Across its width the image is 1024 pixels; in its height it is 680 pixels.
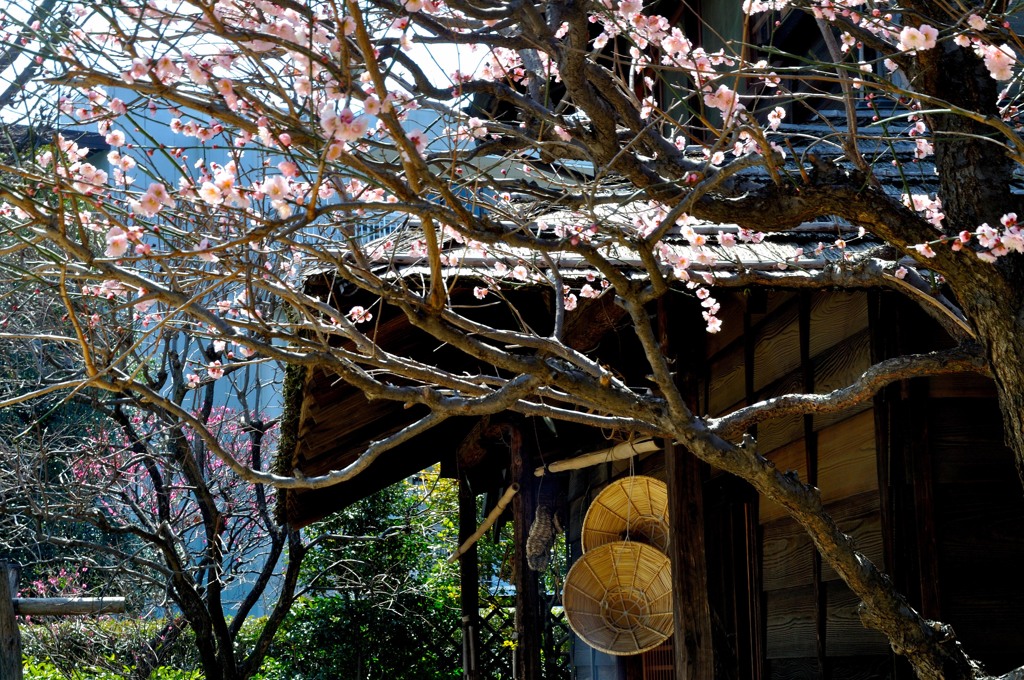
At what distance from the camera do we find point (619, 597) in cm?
573

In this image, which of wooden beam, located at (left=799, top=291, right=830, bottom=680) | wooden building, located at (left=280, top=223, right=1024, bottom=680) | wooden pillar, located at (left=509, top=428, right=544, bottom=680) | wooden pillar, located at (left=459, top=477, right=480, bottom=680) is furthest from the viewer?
wooden pillar, located at (left=459, top=477, right=480, bottom=680)

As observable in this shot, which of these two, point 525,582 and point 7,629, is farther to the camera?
point 525,582

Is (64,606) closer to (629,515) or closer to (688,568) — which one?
(629,515)

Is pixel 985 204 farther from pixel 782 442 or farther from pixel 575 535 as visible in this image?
pixel 575 535

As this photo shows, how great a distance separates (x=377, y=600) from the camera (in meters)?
10.7

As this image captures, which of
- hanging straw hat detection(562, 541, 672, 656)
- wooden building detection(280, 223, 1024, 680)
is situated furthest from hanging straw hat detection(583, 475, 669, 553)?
wooden building detection(280, 223, 1024, 680)

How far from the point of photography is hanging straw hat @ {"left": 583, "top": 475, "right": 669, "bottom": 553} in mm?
5633

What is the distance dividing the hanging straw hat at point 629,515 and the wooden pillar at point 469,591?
160 cm

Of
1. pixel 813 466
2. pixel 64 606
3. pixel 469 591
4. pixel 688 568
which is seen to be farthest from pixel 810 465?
pixel 64 606

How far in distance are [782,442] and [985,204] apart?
2.38 m

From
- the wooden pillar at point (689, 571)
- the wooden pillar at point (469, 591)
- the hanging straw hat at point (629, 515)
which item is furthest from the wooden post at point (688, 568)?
the wooden pillar at point (469, 591)

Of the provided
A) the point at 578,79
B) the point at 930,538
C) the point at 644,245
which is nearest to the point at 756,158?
the point at 644,245

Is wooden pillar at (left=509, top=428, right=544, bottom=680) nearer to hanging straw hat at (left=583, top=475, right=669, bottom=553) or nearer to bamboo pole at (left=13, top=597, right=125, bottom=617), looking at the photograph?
hanging straw hat at (left=583, top=475, right=669, bottom=553)

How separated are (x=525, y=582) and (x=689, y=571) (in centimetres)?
150
